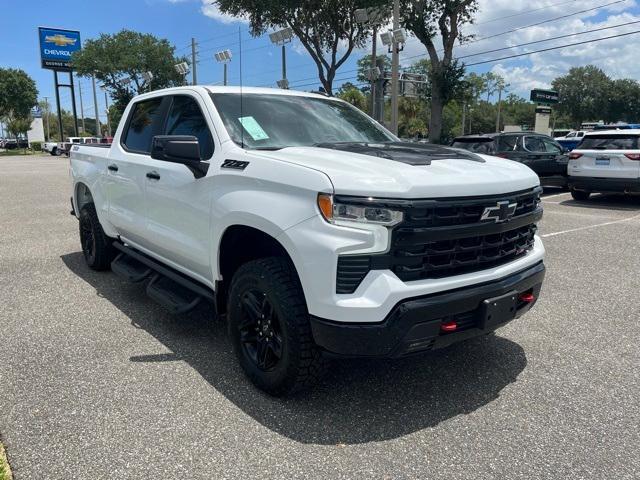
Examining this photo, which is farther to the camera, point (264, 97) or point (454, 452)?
point (264, 97)

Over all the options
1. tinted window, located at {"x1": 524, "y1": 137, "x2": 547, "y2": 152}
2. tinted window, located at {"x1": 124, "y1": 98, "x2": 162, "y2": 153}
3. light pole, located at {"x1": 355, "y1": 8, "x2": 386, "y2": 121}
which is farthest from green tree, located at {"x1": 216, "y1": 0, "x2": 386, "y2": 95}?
tinted window, located at {"x1": 124, "y1": 98, "x2": 162, "y2": 153}

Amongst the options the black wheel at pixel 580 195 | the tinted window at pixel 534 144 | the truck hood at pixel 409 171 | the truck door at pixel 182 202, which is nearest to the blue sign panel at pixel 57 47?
the tinted window at pixel 534 144

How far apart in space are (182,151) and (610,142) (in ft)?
36.9

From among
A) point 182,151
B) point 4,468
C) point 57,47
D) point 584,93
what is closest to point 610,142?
point 182,151

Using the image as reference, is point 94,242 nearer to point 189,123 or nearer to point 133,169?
point 133,169

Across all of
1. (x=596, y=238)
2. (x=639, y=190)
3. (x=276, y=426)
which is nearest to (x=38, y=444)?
Answer: (x=276, y=426)

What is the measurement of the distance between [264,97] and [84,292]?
282 centimetres

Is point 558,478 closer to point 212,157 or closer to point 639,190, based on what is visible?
point 212,157

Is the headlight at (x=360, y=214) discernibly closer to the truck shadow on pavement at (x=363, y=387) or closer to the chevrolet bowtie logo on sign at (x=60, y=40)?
the truck shadow on pavement at (x=363, y=387)

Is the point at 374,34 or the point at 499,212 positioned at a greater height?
the point at 374,34

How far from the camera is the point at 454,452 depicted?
2725 mm

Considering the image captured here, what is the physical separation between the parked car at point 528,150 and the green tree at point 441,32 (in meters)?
11.5

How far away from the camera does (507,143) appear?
42.7 feet

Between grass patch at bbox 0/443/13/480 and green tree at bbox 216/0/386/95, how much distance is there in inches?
982
